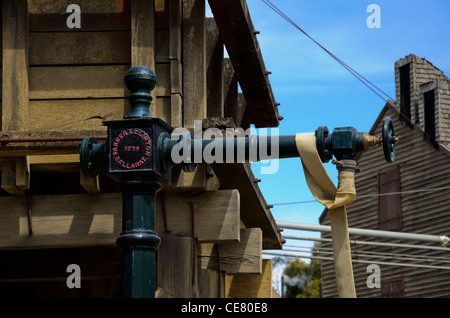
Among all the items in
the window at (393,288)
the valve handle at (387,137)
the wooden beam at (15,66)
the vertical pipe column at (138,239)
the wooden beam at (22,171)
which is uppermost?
the window at (393,288)

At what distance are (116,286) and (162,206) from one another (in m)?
2.30

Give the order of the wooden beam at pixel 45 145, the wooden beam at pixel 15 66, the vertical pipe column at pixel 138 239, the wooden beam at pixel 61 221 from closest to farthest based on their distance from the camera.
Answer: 1. the vertical pipe column at pixel 138 239
2. the wooden beam at pixel 45 145
3. the wooden beam at pixel 15 66
4. the wooden beam at pixel 61 221

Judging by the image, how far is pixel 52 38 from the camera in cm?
619

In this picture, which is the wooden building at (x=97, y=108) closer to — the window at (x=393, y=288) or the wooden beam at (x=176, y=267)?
the wooden beam at (x=176, y=267)

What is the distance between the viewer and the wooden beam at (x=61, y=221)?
6.00 metres

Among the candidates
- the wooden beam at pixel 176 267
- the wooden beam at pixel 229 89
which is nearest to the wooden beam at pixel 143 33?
the wooden beam at pixel 176 267

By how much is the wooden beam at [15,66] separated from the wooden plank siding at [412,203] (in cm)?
1820

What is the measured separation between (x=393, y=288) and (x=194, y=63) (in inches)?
791

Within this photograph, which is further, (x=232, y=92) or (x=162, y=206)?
(x=232, y=92)

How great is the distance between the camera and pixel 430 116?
24641 millimetres

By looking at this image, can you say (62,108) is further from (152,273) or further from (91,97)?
(152,273)

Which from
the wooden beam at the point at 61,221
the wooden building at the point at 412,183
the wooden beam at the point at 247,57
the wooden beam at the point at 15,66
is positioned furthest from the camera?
the wooden building at the point at 412,183
